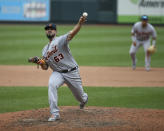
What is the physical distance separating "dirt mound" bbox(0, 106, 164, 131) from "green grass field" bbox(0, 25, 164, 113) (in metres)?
0.90

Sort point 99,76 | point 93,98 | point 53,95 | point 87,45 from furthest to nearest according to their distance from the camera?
point 87,45
point 99,76
point 93,98
point 53,95

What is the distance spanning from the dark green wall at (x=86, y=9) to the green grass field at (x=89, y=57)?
626 millimetres

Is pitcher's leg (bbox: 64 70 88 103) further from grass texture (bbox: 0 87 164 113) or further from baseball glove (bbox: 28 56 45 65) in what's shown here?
grass texture (bbox: 0 87 164 113)

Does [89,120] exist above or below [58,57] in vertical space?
below

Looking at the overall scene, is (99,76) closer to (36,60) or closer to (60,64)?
(60,64)

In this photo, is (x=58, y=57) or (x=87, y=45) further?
(x=87, y=45)

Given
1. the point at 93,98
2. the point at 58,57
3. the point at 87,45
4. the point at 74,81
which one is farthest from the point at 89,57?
the point at 58,57

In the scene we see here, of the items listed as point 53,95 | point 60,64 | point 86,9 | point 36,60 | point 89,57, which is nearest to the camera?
point 53,95

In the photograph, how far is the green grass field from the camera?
9367 millimetres

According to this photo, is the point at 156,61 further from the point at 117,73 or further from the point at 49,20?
the point at 49,20

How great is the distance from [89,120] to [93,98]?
2638mm

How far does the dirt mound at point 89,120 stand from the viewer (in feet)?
21.8

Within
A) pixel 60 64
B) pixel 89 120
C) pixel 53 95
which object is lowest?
pixel 89 120

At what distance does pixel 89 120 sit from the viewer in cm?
719
